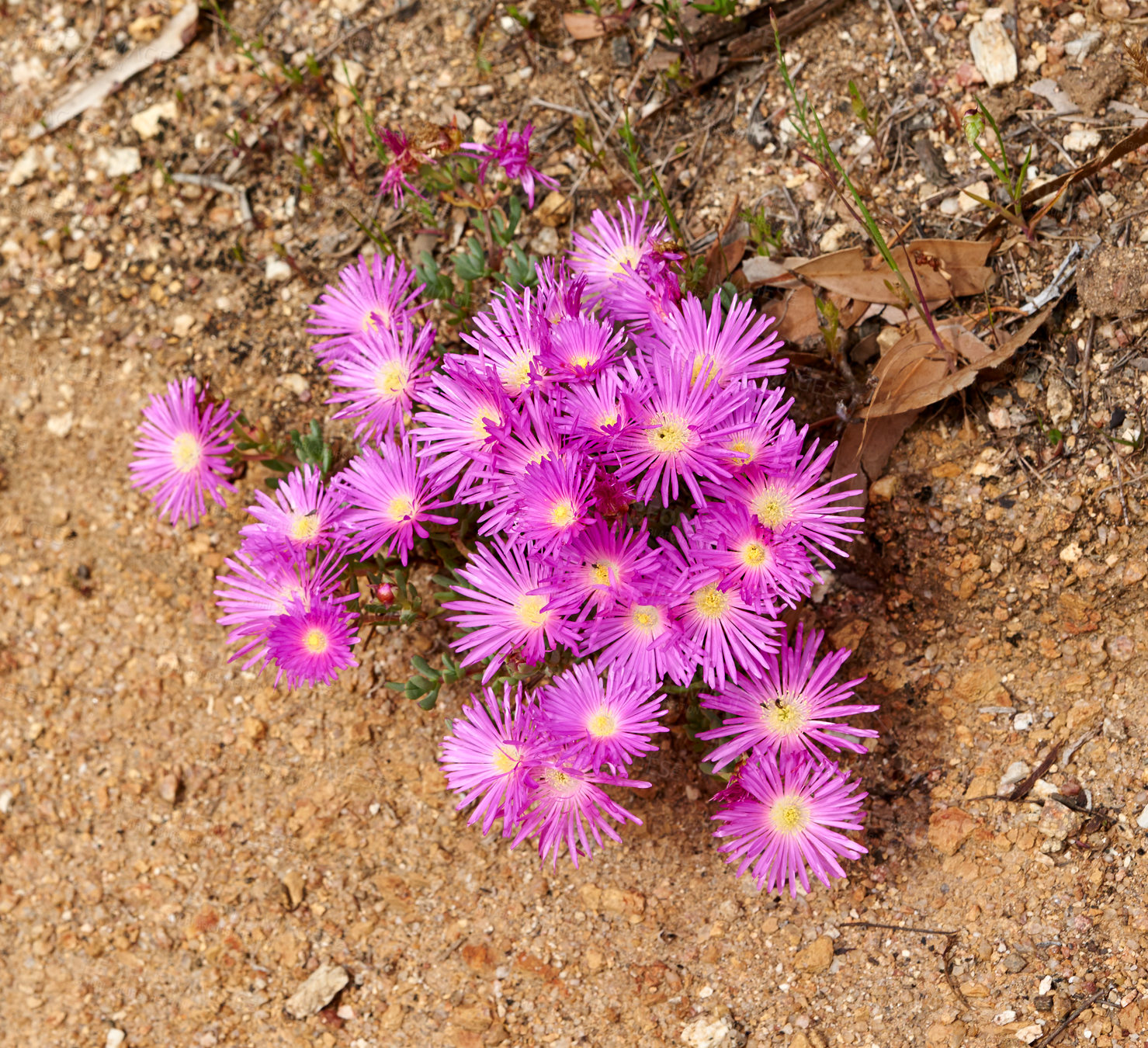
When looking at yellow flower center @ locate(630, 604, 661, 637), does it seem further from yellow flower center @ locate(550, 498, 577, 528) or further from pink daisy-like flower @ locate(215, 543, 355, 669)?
pink daisy-like flower @ locate(215, 543, 355, 669)

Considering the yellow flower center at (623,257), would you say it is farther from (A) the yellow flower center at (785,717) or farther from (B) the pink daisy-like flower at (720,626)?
(A) the yellow flower center at (785,717)

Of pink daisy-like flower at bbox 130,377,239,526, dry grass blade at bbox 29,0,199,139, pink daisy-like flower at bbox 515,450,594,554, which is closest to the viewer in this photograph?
pink daisy-like flower at bbox 515,450,594,554

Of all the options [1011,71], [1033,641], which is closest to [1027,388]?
[1033,641]

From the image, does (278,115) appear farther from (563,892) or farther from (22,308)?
(563,892)

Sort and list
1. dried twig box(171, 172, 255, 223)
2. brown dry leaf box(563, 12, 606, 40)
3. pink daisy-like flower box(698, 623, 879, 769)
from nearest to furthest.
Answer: pink daisy-like flower box(698, 623, 879, 769) → brown dry leaf box(563, 12, 606, 40) → dried twig box(171, 172, 255, 223)

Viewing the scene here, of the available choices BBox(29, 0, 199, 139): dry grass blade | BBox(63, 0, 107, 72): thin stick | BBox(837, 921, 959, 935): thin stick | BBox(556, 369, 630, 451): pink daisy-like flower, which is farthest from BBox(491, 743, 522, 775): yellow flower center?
BBox(63, 0, 107, 72): thin stick

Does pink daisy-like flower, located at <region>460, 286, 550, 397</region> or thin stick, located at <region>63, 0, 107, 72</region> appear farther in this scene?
thin stick, located at <region>63, 0, 107, 72</region>

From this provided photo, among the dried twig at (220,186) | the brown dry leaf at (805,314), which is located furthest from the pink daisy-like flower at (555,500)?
the dried twig at (220,186)
